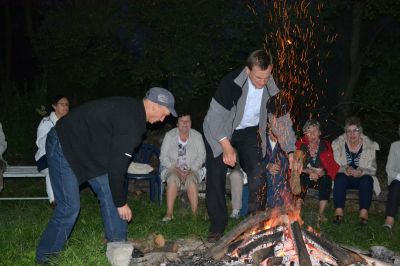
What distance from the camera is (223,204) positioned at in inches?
250

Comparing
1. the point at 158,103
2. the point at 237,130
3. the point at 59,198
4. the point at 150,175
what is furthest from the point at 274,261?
the point at 150,175

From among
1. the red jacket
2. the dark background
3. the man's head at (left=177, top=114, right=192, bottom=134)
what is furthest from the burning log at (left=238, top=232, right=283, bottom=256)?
the dark background

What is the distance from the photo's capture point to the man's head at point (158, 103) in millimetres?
4996

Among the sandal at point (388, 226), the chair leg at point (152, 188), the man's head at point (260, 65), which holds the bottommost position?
the sandal at point (388, 226)

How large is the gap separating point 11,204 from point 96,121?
14.8 feet

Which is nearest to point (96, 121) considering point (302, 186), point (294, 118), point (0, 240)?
point (0, 240)

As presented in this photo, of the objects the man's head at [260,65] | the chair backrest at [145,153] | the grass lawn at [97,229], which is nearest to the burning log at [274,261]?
the grass lawn at [97,229]

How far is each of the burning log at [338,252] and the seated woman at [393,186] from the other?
2619 millimetres

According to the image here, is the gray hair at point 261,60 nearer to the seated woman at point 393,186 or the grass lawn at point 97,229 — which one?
the grass lawn at point 97,229

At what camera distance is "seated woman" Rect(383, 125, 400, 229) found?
312 inches

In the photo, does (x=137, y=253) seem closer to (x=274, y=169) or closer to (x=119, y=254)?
(x=119, y=254)

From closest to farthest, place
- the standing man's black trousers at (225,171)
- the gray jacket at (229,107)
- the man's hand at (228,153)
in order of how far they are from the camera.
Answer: the man's hand at (228,153) < the gray jacket at (229,107) < the standing man's black trousers at (225,171)

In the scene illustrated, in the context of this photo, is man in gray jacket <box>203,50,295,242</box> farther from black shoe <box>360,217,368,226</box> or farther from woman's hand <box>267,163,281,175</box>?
black shoe <box>360,217,368,226</box>

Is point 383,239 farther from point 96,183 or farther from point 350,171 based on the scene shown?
point 96,183
